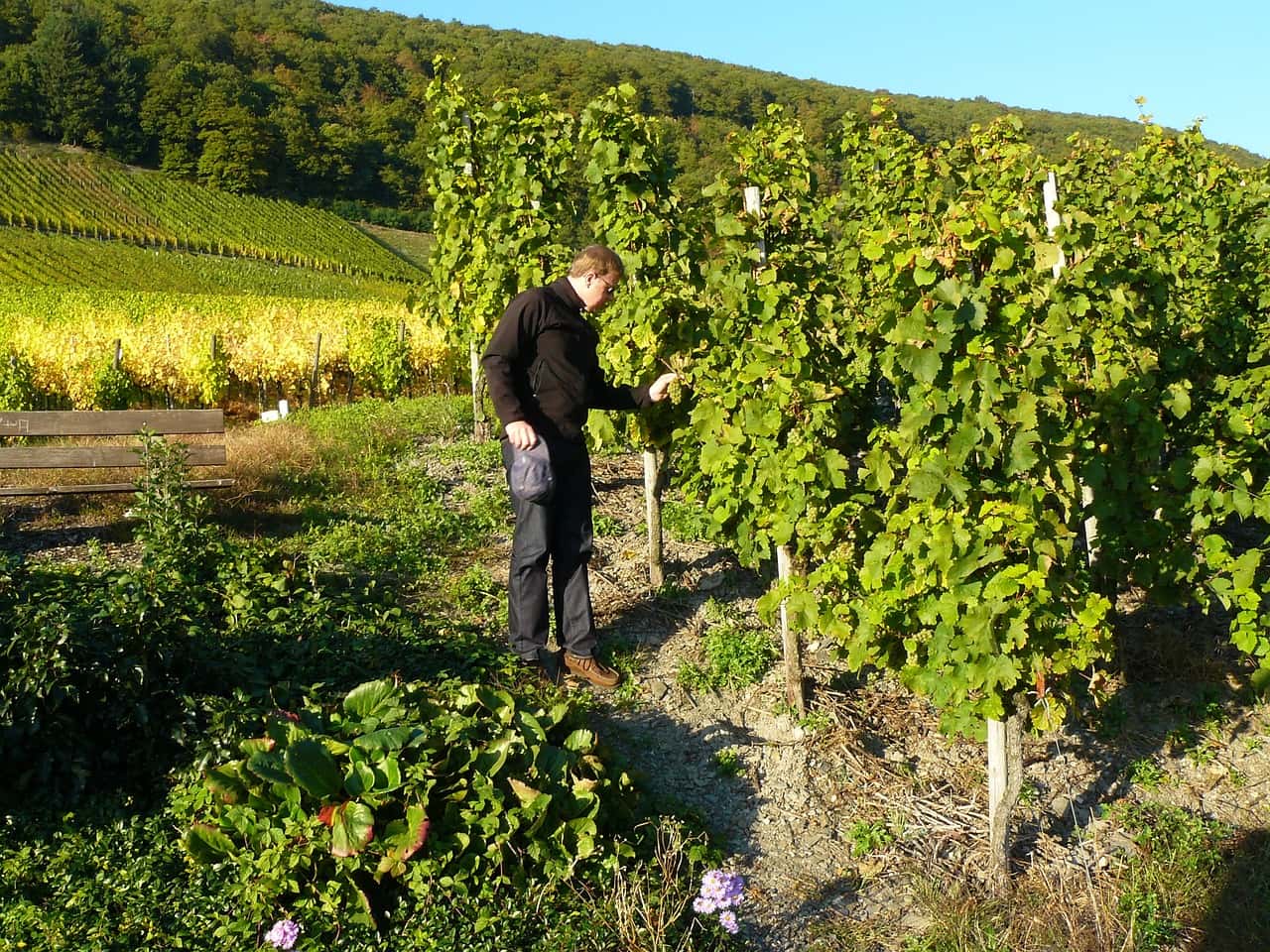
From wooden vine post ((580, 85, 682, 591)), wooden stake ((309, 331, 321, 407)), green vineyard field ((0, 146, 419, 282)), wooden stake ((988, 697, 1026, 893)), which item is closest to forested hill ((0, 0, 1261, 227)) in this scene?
green vineyard field ((0, 146, 419, 282))

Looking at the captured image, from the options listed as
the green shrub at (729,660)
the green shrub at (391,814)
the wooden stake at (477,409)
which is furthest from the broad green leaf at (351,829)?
the wooden stake at (477,409)

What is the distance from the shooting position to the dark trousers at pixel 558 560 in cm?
451

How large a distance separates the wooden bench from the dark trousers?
3090mm

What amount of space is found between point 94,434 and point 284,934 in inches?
196

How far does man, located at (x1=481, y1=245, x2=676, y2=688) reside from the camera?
14.3ft

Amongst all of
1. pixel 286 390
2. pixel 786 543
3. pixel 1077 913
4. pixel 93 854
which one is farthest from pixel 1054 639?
pixel 286 390

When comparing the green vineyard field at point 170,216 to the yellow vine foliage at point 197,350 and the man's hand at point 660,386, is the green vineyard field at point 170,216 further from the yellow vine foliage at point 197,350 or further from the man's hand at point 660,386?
the man's hand at point 660,386

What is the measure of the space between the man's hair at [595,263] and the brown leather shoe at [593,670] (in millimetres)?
1840

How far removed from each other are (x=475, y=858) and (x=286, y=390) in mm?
13992

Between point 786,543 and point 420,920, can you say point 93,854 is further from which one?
point 786,543

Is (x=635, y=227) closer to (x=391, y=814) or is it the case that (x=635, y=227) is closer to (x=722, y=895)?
(x=391, y=814)

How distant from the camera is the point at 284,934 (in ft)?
9.04

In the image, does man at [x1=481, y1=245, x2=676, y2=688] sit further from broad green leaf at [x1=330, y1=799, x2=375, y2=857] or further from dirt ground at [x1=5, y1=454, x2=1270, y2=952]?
broad green leaf at [x1=330, y1=799, x2=375, y2=857]

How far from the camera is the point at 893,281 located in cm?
336
